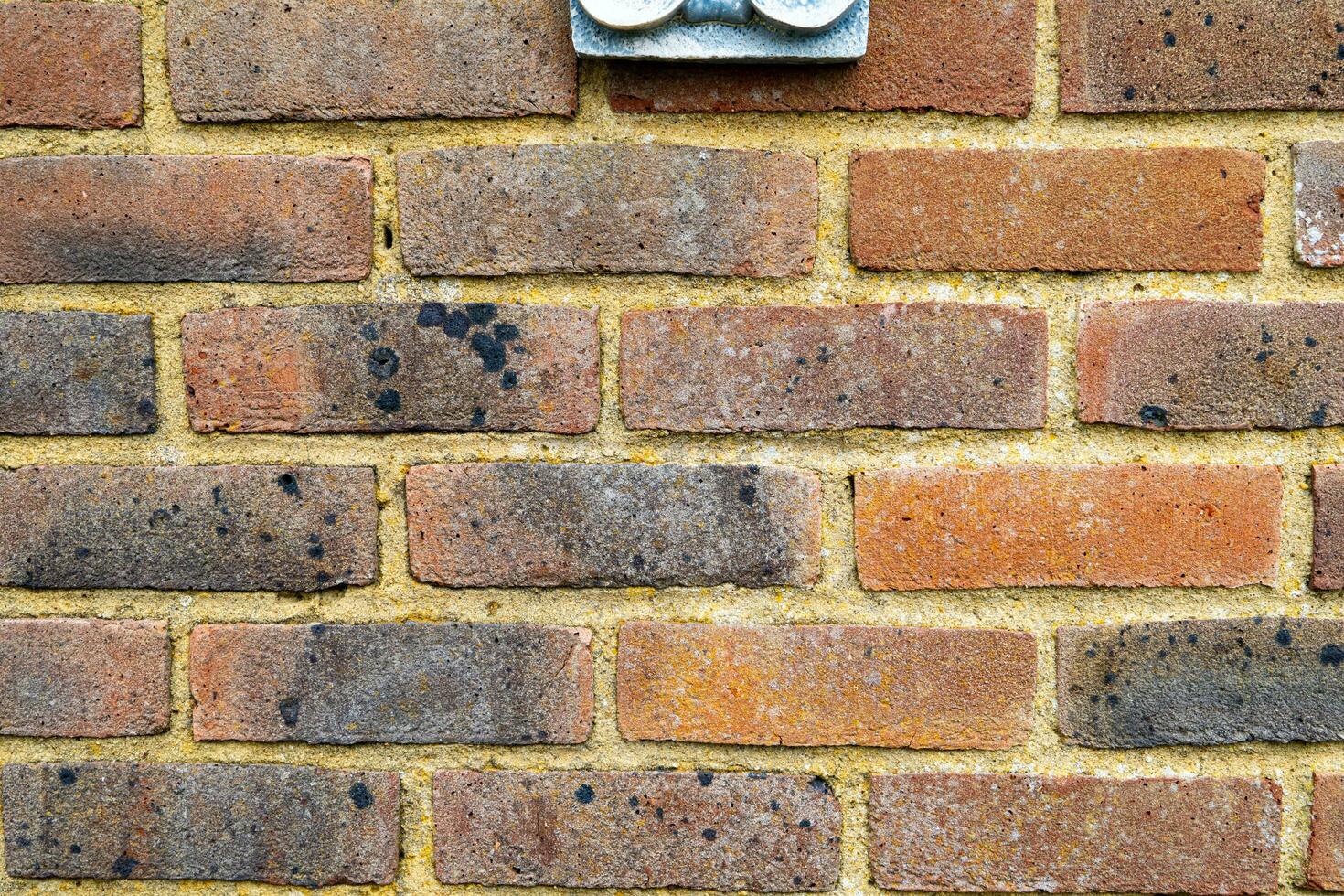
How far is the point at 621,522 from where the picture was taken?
0.61 m

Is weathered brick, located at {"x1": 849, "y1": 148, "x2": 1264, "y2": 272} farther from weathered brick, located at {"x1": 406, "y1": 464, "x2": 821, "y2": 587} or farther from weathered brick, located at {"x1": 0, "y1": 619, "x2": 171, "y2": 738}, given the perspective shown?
weathered brick, located at {"x1": 0, "y1": 619, "x2": 171, "y2": 738}

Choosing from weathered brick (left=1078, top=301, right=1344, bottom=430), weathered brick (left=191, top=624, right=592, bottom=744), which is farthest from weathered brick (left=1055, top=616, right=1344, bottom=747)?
weathered brick (left=191, top=624, right=592, bottom=744)

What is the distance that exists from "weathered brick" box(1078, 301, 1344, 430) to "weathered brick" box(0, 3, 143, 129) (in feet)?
2.36

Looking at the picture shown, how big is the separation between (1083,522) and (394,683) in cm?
52

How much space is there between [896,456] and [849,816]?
0.27 meters

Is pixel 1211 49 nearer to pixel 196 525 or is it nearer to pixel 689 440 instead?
pixel 689 440

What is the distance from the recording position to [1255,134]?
60 cm

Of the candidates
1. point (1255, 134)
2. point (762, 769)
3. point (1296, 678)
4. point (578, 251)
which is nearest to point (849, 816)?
point (762, 769)

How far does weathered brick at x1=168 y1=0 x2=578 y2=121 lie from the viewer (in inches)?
23.6

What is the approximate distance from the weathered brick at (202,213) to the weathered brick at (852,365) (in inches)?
9.5

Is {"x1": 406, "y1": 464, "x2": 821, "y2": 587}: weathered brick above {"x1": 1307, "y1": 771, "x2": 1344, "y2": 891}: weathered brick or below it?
above

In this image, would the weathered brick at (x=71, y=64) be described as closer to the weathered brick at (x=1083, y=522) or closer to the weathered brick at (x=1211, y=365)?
the weathered brick at (x=1083, y=522)

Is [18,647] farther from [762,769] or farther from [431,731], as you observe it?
[762,769]

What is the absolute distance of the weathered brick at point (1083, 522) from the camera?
1.98 ft
